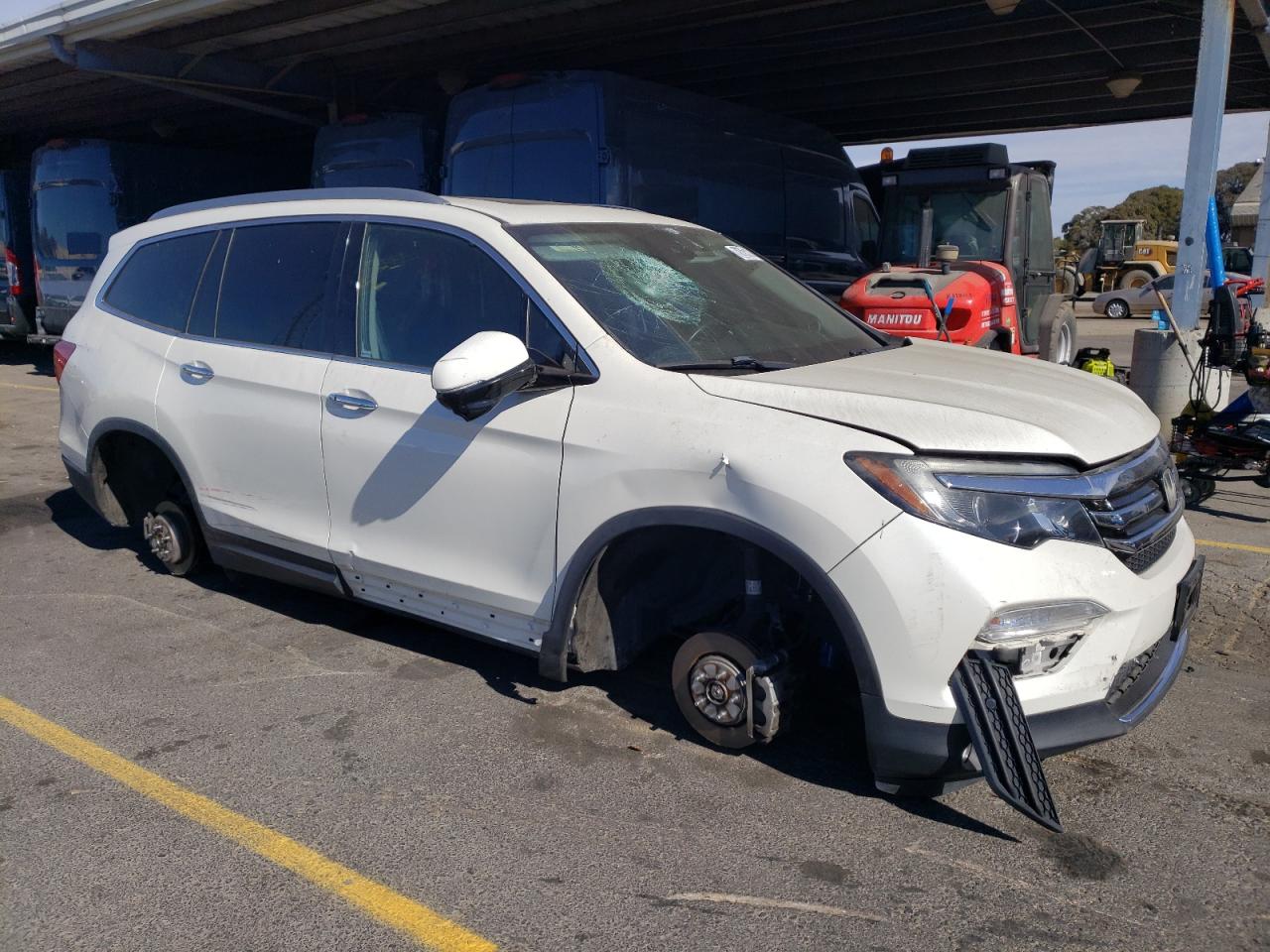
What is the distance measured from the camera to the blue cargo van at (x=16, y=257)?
16.4 m

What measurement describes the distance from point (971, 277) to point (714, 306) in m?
5.69

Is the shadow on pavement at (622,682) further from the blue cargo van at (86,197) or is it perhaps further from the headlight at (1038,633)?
the blue cargo van at (86,197)

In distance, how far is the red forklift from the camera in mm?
8883

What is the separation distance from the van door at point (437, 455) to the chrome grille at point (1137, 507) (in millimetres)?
1645

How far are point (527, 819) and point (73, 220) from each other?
13.8m

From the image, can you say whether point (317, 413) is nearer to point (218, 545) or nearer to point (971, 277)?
point (218, 545)

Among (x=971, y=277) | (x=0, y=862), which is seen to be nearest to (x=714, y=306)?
(x=0, y=862)

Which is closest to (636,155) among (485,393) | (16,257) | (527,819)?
(485,393)

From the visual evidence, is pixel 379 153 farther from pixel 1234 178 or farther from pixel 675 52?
pixel 1234 178

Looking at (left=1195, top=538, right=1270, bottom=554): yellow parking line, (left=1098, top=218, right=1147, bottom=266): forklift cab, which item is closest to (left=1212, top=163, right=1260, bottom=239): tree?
(left=1098, top=218, right=1147, bottom=266): forklift cab

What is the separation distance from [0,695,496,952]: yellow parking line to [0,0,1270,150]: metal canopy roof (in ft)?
31.1

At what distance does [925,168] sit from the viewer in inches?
396

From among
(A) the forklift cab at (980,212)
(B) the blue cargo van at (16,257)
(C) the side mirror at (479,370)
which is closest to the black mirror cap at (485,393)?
(C) the side mirror at (479,370)

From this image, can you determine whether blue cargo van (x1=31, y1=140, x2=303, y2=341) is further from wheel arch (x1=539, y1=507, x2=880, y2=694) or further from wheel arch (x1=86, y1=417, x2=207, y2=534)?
wheel arch (x1=539, y1=507, x2=880, y2=694)
